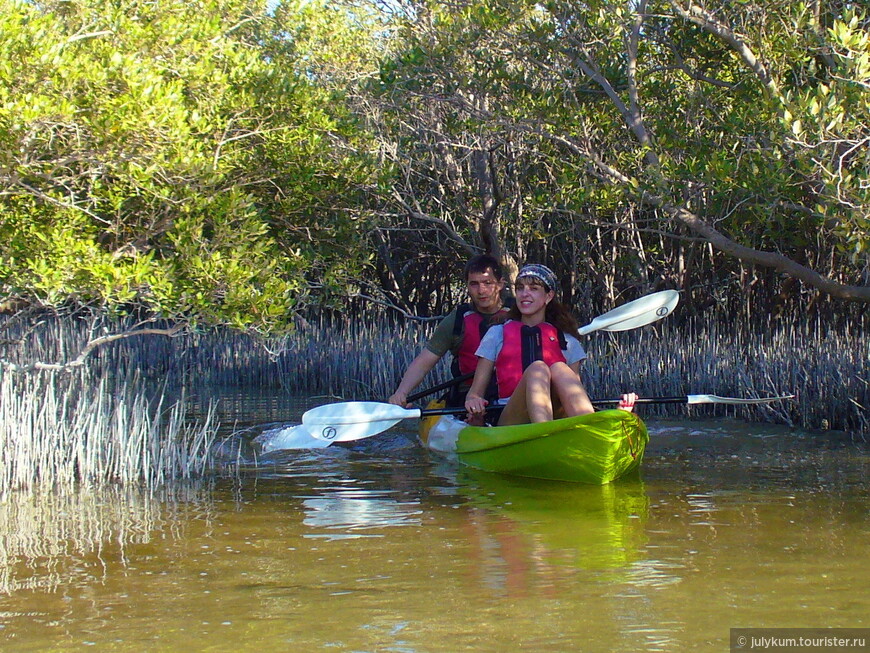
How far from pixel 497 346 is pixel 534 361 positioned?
1.08 ft

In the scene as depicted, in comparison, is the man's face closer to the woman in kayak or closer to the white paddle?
the woman in kayak

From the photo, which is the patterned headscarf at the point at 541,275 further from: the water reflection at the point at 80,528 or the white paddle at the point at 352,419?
the water reflection at the point at 80,528

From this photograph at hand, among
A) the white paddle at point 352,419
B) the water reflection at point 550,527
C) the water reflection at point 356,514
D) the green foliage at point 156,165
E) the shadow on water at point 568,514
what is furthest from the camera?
the white paddle at point 352,419

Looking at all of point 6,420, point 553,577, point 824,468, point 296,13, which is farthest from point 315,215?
point 296,13

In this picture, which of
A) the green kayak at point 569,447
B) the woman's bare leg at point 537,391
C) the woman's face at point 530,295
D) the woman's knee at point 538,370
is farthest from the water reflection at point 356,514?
the woman's face at point 530,295

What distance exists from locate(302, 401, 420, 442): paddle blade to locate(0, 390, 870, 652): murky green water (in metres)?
0.47

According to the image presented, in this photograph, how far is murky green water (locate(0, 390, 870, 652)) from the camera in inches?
111

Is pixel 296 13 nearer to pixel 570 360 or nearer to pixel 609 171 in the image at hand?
pixel 609 171

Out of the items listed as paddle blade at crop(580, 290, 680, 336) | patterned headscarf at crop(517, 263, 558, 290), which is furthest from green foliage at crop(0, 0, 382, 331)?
paddle blade at crop(580, 290, 680, 336)

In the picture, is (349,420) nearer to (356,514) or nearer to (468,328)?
(468,328)

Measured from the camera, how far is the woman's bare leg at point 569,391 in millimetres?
5227

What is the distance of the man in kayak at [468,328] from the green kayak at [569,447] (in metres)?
0.69

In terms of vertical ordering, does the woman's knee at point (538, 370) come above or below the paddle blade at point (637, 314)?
below

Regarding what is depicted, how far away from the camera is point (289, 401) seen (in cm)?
925
